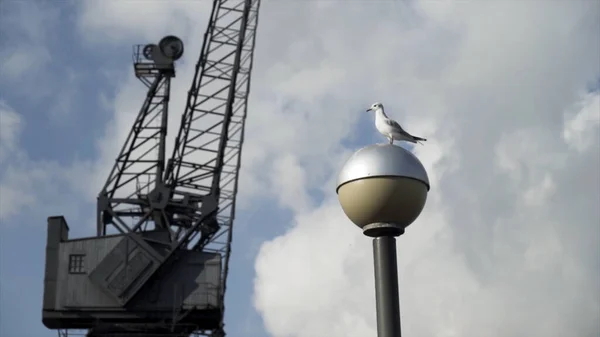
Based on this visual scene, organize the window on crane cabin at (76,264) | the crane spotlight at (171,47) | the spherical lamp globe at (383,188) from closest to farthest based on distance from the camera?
the spherical lamp globe at (383,188)
the window on crane cabin at (76,264)
the crane spotlight at (171,47)

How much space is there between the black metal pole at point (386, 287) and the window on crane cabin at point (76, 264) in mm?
46539

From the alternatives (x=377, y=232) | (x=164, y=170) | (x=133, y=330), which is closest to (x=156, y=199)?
(x=164, y=170)

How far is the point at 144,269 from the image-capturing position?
5609 centimetres

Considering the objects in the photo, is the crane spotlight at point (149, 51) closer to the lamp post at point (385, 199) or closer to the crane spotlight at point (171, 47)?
the crane spotlight at point (171, 47)

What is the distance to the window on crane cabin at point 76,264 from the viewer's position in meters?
56.4

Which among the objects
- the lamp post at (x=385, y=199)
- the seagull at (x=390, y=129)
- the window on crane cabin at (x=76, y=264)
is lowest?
the lamp post at (x=385, y=199)

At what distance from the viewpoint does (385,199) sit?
38.2 feet

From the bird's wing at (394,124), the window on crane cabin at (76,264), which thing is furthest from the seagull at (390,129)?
the window on crane cabin at (76,264)

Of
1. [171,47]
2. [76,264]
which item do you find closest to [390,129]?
[76,264]

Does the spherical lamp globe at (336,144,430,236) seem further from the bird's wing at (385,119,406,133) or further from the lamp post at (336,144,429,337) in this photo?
the bird's wing at (385,119,406,133)

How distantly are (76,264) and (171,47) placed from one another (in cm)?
1554

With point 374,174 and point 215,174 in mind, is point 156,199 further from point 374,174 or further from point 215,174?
point 374,174

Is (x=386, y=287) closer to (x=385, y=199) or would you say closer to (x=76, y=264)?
(x=385, y=199)

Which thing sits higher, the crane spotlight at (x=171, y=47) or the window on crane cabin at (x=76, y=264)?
the crane spotlight at (x=171, y=47)
